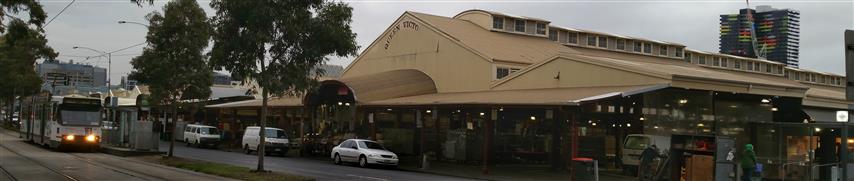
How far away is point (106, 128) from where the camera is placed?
46.0 metres

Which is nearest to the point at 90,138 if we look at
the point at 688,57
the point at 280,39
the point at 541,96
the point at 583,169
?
the point at 280,39

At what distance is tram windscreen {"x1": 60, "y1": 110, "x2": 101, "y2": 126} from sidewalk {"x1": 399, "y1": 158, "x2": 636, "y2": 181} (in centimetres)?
1478

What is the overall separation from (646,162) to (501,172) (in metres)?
6.19

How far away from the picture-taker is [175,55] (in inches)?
1167

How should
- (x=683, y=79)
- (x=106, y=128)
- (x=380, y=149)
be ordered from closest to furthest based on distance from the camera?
(x=683, y=79) < (x=380, y=149) < (x=106, y=128)

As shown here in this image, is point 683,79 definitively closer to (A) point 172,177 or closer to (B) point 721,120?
(B) point 721,120

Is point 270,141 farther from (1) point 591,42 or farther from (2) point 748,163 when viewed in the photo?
(2) point 748,163

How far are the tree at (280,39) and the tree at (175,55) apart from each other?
7.86 m

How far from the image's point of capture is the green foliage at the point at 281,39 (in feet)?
69.2

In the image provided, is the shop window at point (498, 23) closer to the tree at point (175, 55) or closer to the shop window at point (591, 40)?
the shop window at point (591, 40)

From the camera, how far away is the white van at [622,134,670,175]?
87.3 ft

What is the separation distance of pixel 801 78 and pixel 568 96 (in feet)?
156

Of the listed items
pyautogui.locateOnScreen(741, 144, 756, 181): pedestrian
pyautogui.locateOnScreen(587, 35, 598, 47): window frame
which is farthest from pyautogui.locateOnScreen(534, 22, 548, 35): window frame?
pyautogui.locateOnScreen(741, 144, 756, 181): pedestrian

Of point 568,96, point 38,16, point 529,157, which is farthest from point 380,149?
point 38,16
